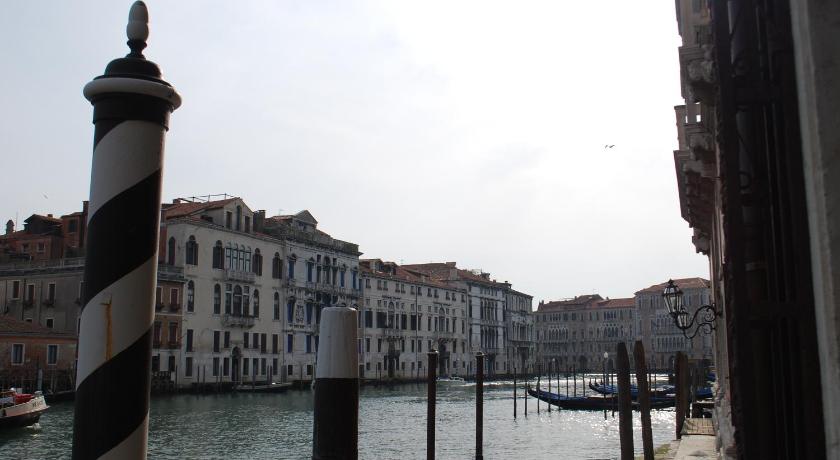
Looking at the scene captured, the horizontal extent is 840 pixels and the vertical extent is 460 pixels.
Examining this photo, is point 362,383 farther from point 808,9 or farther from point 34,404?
point 808,9

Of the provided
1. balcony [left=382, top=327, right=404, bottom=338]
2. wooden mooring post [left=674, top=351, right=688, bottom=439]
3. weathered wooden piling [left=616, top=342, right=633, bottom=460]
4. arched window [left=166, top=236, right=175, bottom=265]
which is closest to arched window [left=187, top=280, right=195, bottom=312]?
arched window [left=166, top=236, right=175, bottom=265]

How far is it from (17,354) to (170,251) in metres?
8.83

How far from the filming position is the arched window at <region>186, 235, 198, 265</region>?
3831 centimetres

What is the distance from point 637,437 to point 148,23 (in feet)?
71.1

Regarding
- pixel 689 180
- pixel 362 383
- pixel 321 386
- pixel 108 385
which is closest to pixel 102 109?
pixel 108 385

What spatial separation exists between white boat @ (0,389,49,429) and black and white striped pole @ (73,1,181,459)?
21.4 m

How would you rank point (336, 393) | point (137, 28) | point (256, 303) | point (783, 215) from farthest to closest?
point (256, 303) < point (783, 215) < point (336, 393) < point (137, 28)

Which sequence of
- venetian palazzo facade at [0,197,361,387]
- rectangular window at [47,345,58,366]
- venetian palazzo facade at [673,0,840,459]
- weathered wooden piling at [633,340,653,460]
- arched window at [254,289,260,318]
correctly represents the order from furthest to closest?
arched window at [254,289,260,318], venetian palazzo facade at [0,197,361,387], rectangular window at [47,345,58,366], weathered wooden piling at [633,340,653,460], venetian palazzo facade at [673,0,840,459]

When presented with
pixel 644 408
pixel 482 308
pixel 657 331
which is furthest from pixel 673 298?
pixel 657 331

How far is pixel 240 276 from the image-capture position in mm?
41656

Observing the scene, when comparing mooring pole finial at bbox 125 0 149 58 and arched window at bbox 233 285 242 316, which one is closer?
mooring pole finial at bbox 125 0 149 58

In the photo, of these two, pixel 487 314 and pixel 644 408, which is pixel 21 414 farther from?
pixel 487 314

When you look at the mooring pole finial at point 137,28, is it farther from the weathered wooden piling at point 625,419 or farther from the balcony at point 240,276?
the balcony at point 240,276

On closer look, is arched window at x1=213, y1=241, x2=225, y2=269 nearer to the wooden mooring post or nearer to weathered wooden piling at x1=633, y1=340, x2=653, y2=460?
the wooden mooring post
